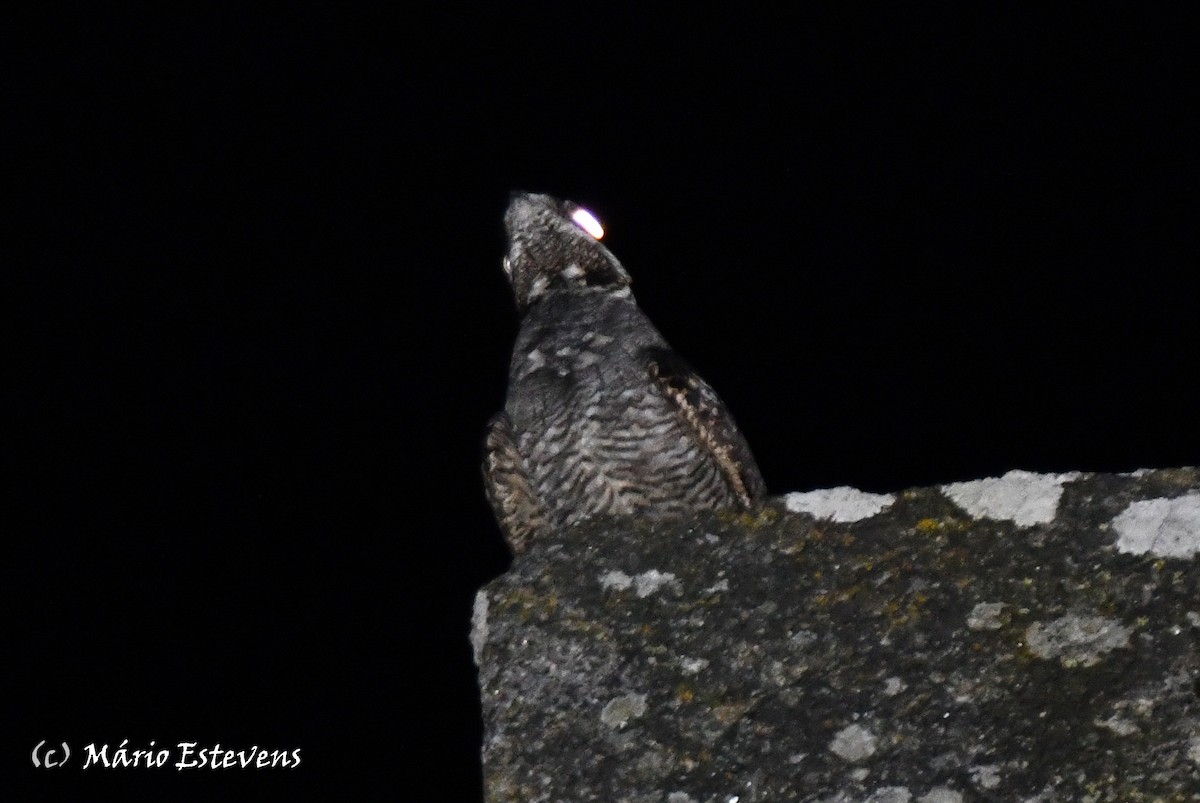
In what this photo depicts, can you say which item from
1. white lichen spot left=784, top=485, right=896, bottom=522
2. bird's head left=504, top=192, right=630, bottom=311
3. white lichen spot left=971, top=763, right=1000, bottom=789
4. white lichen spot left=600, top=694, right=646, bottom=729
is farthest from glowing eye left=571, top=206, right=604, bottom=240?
white lichen spot left=971, top=763, right=1000, bottom=789

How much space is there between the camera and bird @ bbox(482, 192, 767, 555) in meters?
3.34

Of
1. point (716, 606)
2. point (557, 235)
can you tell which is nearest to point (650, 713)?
point (716, 606)

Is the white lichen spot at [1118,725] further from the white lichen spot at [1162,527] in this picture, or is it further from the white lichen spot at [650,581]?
the white lichen spot at [650,581]

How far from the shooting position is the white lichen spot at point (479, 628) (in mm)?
1861

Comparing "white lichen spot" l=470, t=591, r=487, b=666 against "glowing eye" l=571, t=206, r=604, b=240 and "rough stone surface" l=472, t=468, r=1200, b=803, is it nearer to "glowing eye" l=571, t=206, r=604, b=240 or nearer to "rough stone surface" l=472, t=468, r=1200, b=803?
"rough stone surface" l=472, t=468, r=1200, b=803

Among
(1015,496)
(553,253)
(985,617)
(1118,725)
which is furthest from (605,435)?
(1118,725)

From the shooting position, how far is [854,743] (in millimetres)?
1567

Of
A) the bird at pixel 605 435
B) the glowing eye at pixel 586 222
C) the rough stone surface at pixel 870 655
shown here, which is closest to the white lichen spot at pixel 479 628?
the rough stone surface at pixel 870 655

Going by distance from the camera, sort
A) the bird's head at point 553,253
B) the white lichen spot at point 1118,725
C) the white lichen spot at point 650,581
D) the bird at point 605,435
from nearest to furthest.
→ the white lichen spot at point 1118,725 < the white lichen spot at point 650,581 < the bird at point 605,435 < the bird's head at point 553,253

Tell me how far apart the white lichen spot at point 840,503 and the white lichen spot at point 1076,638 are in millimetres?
323

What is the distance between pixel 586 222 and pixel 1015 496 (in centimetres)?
266

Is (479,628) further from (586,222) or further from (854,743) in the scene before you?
(586,222)

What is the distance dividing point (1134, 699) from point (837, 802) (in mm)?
393

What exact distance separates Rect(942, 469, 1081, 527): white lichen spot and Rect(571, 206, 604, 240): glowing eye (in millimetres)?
2556
